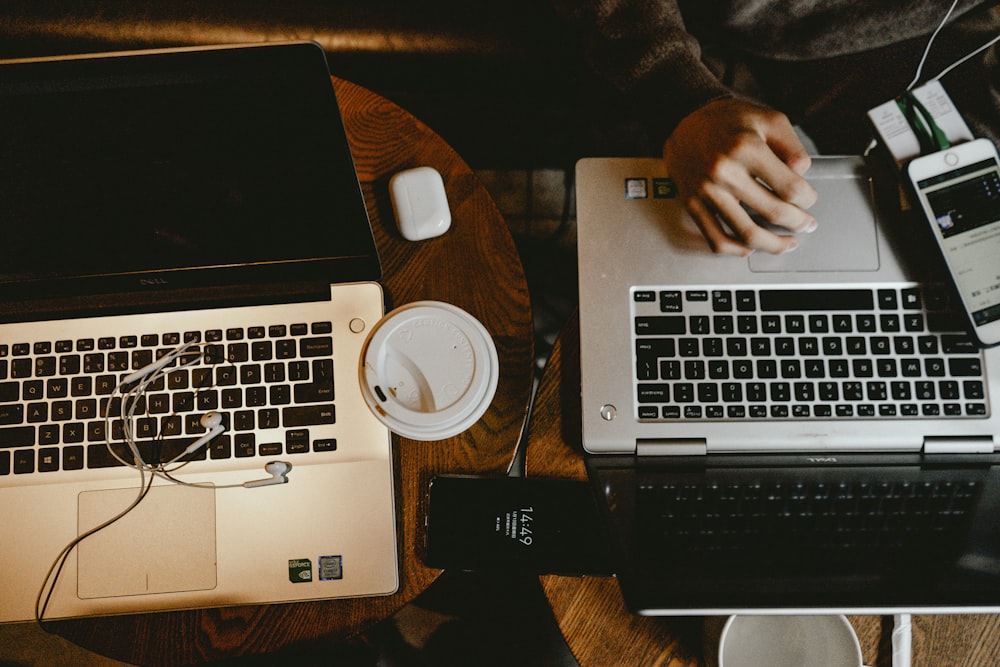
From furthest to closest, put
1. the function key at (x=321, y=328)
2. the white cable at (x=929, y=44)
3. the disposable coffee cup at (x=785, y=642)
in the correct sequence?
1. the white cable at (x=929, y=44)
2. the function key at (x=321, y=328)
3. the disposable coffee cup at (x=785, y=642)

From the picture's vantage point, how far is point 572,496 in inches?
29.1

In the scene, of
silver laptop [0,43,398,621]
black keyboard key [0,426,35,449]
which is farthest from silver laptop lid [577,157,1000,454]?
black keyboard key [0,426,35,449]

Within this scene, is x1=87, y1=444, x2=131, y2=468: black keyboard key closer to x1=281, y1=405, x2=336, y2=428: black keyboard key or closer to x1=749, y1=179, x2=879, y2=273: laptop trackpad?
x1=281, y1=405, x2=336, y2=428: black keyboard key

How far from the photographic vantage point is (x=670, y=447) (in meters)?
0.71

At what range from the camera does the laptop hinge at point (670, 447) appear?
27.8 inches

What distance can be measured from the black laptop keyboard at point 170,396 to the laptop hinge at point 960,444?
2.28ft

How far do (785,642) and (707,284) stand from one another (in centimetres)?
41

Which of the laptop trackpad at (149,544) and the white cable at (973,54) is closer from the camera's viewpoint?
the laptop trackpad at (149,544)

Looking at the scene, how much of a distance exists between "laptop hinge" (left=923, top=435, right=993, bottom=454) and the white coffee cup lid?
→ 0.51m

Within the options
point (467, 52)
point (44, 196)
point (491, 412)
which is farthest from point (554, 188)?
Result: point (44, 196)

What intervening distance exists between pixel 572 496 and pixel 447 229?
15.0 inches

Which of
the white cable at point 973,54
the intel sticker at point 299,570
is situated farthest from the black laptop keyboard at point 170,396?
the white cable at point 973,54

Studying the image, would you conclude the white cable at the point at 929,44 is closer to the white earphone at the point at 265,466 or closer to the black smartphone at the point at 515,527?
the black smartphone at the point at 515,527

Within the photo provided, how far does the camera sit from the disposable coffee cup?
651 mm
